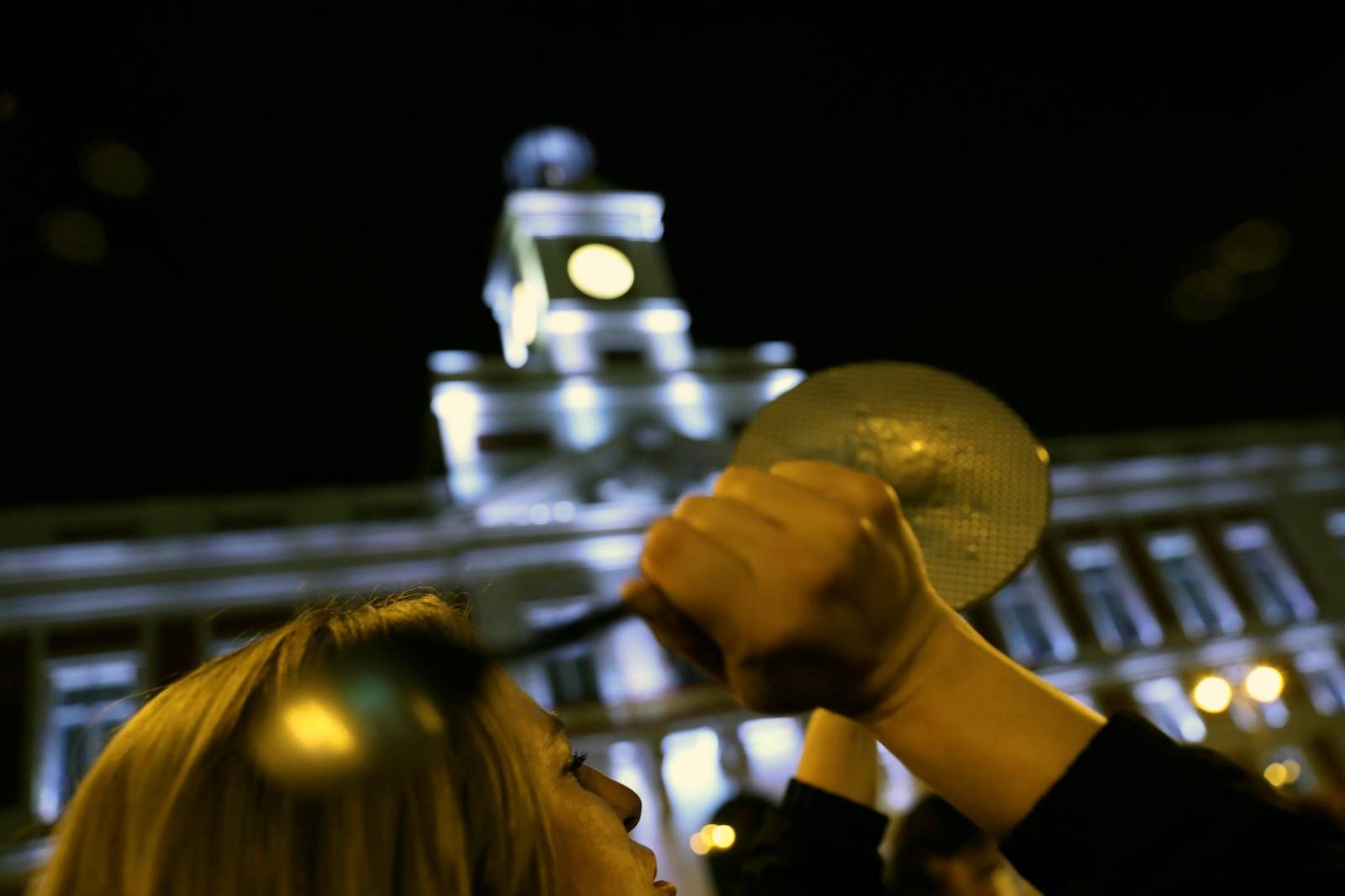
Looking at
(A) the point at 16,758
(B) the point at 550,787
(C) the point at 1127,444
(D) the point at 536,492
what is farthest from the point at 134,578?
(C) the point at 1127,444

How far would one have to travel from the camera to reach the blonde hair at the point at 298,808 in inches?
42.7

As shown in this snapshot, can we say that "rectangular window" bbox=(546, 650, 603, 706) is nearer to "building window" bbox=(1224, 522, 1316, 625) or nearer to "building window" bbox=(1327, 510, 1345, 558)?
"building window" bbox=(1224, 522, 1316, 625)

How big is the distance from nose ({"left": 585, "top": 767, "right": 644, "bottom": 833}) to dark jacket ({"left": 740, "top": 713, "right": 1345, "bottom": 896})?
828 millimetres

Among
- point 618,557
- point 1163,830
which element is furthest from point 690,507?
point 618,557

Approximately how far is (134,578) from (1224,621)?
21486mm

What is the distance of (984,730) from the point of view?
3.08 ft

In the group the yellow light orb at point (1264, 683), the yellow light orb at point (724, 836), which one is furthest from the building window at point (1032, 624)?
the yellow light orb at point (724, 836)

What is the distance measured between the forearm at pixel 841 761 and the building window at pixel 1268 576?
21.3 m

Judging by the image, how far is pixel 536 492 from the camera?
15898mm

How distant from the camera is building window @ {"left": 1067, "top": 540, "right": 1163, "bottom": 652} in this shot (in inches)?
712

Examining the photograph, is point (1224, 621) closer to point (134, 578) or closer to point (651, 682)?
point (651, 682)

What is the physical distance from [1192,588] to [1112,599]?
2.18m

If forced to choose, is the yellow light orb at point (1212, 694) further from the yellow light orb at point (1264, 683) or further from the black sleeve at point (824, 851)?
the black sleeve at point (824, 851)

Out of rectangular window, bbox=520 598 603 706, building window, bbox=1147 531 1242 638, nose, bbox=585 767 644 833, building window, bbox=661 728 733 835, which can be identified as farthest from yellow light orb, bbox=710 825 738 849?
building window, bbox=1147 531 1242 638
